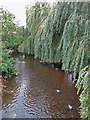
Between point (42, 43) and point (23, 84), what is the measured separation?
132cm

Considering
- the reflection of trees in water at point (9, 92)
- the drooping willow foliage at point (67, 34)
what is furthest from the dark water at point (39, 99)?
the drooping willow foliage at point (67, 34)

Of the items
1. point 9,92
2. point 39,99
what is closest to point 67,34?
point 39,99

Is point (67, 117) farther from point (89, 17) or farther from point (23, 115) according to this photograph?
point (89, 17)

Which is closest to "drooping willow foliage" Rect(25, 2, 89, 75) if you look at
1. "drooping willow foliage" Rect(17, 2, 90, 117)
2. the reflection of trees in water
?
"drooping willow foliage" Rect(17, 2, 90, 117)

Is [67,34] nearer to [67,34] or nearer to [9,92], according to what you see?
[67,34]

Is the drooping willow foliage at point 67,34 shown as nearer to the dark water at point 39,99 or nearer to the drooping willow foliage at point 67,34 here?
the drooping willow foliage at point 67,34

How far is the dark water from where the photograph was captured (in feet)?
5.98

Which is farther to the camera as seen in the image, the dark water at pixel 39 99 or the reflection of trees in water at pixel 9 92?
the reflection of trees in water at pixel 9 92

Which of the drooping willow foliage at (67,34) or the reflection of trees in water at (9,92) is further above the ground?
the drooping willow foliage at (67,34)

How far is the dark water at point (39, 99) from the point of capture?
5.98 ft

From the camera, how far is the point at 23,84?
2.83m

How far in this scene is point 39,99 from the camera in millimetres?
2219

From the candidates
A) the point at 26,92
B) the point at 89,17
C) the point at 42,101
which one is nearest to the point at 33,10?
the point at 89,17

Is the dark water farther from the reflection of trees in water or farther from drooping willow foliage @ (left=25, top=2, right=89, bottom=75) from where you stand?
drooping willow foliage @ (left=25, top=2, right=89, bottom=75)
